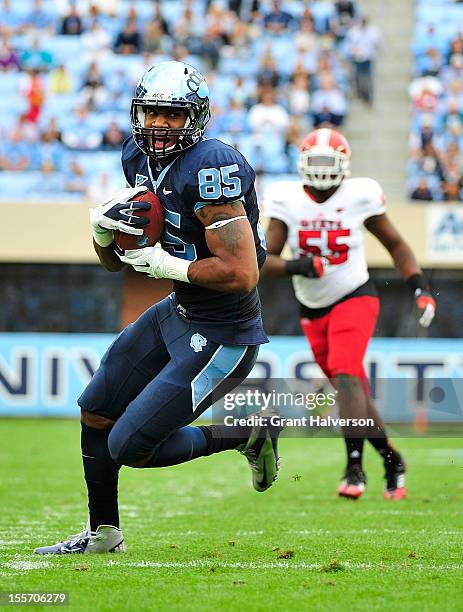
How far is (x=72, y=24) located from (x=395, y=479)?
10.5m

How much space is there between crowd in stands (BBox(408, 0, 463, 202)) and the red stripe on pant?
692 centimetres

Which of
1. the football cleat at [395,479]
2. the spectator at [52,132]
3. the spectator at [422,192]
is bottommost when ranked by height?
the football cleat at [395,479]

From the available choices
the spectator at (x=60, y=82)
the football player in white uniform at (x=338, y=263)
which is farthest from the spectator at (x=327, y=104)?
the football player in white uniform at (x=338, y=263)

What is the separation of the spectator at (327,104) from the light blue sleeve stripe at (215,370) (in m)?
10.2

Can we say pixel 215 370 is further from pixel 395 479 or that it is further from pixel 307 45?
pixel 307 45

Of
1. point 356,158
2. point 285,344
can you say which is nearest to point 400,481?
point 285,344

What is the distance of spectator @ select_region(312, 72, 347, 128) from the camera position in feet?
45.8

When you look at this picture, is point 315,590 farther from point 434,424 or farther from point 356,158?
point 356,158

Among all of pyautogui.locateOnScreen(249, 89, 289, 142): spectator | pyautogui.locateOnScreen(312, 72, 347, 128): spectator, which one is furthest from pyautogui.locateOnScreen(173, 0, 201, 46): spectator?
pyautogui.locateOnScreen(312, 72, 347, 128): spectator

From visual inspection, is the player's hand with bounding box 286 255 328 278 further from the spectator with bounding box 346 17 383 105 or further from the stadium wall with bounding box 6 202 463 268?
the spectator with bounding box 346 17 383 105

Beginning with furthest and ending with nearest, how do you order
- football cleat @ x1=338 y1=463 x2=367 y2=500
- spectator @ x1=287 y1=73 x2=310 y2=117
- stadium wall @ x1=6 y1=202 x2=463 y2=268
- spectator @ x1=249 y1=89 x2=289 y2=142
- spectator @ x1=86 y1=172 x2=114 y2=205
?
spectator @ x1=287 y1=73 x2=310 y2=117, spectator @ x1=249 y1=89 x2=289 y2=142, spectator @ x1=86 y1=172 x2=114 y2=205, stadium wall @ x1=6 y1=202 x2=463 y2=268, football cleat @ x1=338 y1=463 x2=367 y2=500

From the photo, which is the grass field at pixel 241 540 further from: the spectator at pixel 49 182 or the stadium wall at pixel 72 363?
the spectator at pixel 49 182

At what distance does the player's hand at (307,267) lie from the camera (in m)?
6.03

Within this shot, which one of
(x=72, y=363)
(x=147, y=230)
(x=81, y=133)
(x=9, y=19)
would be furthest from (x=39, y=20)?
(x=147, y=230)
